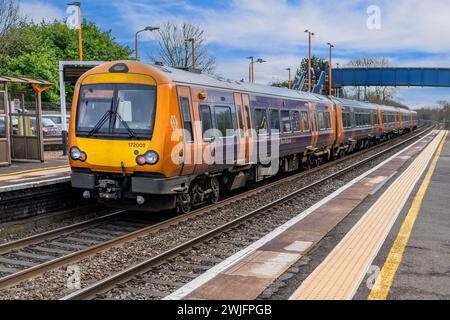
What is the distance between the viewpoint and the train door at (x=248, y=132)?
12.0m

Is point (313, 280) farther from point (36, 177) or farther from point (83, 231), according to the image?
point (36, 177)

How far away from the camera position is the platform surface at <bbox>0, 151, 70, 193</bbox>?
9.91 metres

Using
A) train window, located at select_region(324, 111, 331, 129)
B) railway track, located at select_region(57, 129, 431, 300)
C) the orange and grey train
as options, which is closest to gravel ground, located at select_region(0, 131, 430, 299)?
railway track, located at select_region(57, 129, 431, 300)

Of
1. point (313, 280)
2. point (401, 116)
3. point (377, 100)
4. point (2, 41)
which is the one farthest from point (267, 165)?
point (377, 100)

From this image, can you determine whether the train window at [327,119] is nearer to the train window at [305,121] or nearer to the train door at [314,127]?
the train door at [314,127]

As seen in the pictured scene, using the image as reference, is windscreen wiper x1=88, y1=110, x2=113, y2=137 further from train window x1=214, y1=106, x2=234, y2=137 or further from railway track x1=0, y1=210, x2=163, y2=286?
train window x1=214, y1=106, x2=234, y2=137

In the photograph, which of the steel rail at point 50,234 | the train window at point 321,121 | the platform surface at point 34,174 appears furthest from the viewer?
the train window at point 321,121

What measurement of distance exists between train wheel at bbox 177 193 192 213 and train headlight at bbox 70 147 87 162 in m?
1.99

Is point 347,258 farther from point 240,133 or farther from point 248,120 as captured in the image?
point 248,120

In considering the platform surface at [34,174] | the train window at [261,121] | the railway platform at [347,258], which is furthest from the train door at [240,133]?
the platform surface at [34,174]

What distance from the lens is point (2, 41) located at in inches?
1465

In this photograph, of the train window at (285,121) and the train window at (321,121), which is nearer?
the train window at (285,121)
